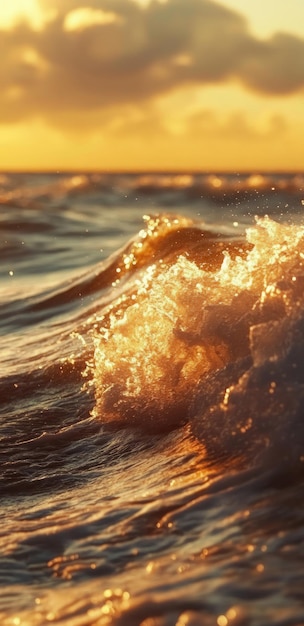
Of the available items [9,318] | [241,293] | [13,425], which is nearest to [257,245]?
[241,293]

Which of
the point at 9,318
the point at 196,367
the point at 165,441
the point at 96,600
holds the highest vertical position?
the point at 9,318

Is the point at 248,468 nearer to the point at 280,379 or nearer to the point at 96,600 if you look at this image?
the point at 280,379

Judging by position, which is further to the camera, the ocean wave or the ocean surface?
the ocean wave

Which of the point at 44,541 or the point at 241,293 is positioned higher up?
the point at 241,293

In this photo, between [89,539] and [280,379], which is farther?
[280,379]

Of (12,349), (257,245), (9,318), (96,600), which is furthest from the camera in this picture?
(9,318)

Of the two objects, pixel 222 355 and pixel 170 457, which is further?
pixel 222 355

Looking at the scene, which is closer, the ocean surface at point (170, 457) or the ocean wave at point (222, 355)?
the ocean surface at point (170, 457)

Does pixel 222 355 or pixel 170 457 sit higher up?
pixel 222 355
